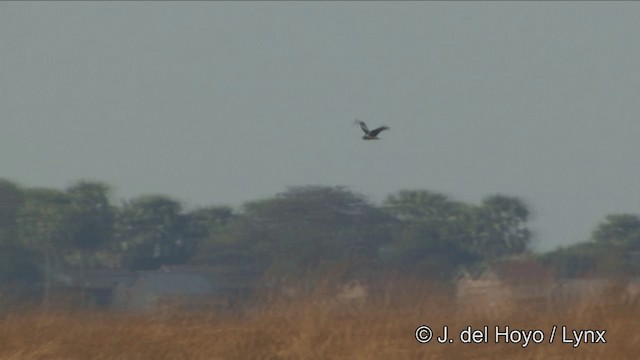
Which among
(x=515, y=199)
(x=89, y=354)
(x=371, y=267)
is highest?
(x=515, y=199)

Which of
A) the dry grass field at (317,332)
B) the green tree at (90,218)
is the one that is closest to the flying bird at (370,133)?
the dry grass field at (317,332)

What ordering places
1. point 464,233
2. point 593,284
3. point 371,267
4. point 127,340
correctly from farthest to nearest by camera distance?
point 464,233, point 371,267, point 593,284, point 127,340

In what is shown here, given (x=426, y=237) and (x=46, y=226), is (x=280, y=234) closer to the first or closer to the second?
(x=426, y=237)

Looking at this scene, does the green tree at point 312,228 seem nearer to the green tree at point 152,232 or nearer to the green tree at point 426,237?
the green tree at point 426,237

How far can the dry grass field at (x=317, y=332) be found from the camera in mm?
11055

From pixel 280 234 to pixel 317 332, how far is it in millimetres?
14114

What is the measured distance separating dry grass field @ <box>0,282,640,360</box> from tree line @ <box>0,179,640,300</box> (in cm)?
430

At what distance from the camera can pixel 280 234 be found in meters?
25.8

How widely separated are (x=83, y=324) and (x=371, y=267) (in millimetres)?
7539

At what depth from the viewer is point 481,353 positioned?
1113 cm

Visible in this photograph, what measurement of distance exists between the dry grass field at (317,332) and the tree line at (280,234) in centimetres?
430

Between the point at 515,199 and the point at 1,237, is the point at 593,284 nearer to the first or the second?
the point at 1,237

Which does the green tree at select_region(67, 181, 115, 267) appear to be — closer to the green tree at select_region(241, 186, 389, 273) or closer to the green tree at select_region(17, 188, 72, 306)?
the green tree at select_region(17, 188, 72, 306)

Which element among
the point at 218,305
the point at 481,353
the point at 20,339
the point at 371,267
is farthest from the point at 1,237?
→ the point at 481,353
